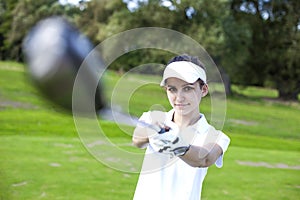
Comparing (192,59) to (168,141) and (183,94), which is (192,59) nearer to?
(183,94)

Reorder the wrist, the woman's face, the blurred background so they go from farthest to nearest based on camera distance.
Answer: the blurred background, the woman's face, the wrist

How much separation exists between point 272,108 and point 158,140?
19348 mm

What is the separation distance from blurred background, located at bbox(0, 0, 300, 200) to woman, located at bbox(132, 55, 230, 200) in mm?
80

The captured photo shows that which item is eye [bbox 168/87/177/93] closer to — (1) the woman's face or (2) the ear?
(1) the woman's face

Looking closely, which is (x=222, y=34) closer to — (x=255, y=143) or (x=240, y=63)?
(x=240, y=63)

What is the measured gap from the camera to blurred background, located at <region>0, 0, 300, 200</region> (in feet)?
7.62

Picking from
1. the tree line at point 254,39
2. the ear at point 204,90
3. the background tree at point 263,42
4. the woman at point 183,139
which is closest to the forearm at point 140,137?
the woman at point 183,139

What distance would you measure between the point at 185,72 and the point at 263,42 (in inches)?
820

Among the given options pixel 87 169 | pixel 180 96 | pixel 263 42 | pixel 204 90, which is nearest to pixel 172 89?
pixel 180 96

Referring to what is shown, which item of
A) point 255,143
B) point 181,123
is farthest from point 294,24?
point 181,123

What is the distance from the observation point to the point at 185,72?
1.59 meters

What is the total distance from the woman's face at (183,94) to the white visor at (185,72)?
1.0 inches

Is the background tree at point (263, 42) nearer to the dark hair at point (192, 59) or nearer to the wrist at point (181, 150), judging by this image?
the dark hair at point (192, 59)

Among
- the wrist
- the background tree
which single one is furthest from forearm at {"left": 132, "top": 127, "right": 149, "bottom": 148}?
the background tree
